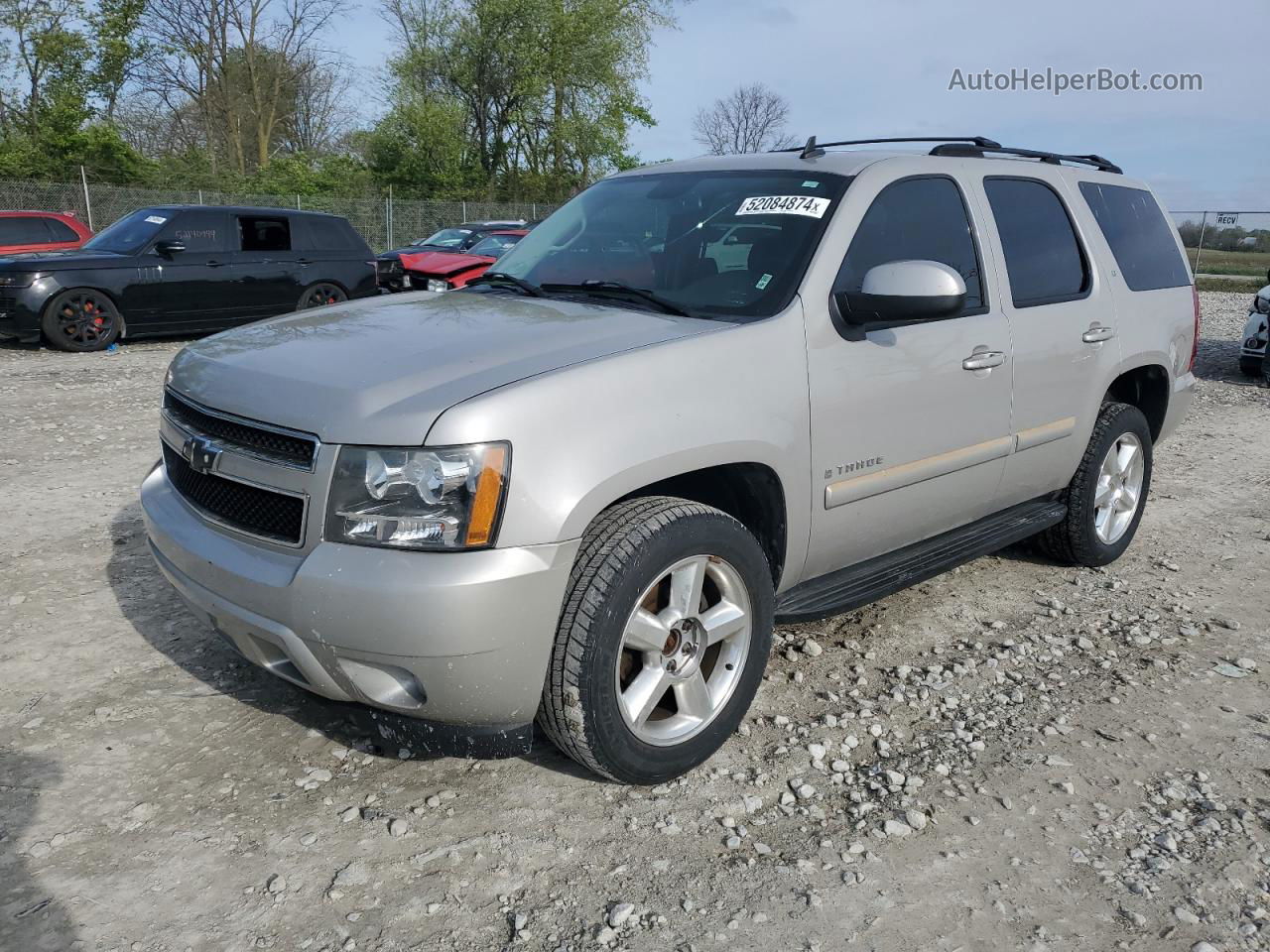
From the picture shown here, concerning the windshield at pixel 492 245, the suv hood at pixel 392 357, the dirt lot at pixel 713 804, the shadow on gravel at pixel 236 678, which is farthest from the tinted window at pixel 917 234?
the windshield at pixel 492 245

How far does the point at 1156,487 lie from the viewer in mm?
6621

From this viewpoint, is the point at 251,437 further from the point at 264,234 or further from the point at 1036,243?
the point at 264,234

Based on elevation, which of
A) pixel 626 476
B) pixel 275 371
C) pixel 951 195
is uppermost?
pixel 951 195

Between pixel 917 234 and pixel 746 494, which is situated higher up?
pixel 917 234

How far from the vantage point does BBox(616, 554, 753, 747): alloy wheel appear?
2826 millimetres

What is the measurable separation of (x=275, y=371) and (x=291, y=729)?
1.19 meters

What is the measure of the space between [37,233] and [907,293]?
45.3ft

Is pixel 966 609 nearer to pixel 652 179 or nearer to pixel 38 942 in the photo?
pixel 652 179

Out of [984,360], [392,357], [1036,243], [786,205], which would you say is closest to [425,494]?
[392,357]

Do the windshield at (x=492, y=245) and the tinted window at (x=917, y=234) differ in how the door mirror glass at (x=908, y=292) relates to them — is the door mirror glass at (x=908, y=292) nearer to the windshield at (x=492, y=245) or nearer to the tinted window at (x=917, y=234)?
the tinted window at (x=917, y=234)

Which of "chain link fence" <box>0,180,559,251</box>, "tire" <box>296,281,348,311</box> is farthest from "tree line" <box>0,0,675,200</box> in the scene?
"tire" <box>296,281,348,311</box>

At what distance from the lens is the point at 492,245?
608 inches

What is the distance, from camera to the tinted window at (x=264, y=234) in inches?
488

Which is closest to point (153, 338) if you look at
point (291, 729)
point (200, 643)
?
point (200, 643)
